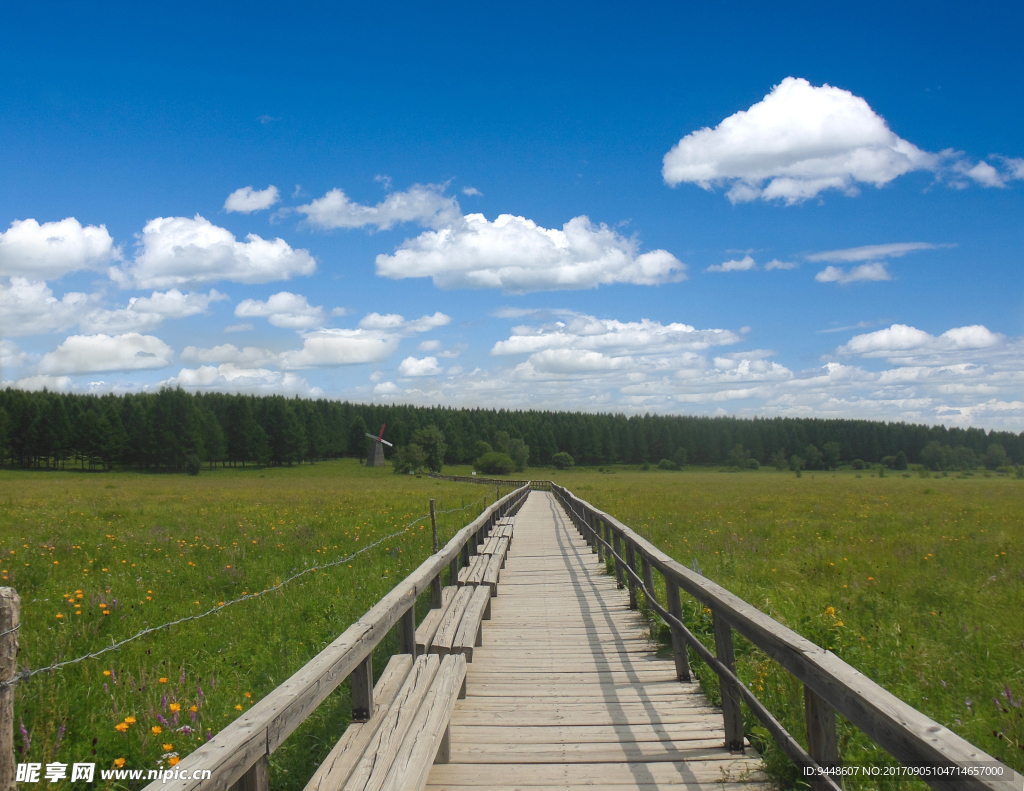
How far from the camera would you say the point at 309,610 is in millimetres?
7723

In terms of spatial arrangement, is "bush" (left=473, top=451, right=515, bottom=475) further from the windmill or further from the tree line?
the windmill

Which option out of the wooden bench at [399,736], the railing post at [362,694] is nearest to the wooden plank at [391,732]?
the wooden bench at [399,736]

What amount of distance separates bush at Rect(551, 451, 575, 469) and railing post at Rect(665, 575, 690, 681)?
4181 inches

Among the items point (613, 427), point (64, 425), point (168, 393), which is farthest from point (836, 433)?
point (64, 425)

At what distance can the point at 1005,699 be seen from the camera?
499 centimetres

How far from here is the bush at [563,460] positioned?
11125 cm

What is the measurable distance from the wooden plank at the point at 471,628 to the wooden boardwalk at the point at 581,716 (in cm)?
24

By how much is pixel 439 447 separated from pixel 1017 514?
71120 millimetres

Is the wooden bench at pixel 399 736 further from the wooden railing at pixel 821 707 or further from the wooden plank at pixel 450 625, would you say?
the wooden railing at pixel 821 707

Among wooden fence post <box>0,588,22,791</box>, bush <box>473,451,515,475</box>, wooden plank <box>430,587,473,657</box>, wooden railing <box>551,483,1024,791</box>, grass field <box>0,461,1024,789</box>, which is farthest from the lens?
bush <box>473,451,515,475</box>

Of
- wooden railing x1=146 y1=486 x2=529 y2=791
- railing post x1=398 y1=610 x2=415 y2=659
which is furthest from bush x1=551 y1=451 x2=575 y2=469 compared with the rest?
wooden railing x1=146 y1=486 x2=529 y2=791

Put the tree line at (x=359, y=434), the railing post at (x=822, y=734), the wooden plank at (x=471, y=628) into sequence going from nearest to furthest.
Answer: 1. the railing post at (x=822, y=734)
2. the wooden plank at (x=471, y=628)
3. the tree line at (x=359, y=434)

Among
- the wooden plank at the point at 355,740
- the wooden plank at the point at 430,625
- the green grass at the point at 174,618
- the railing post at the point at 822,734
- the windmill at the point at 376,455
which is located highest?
the railing post at the point at 822,734

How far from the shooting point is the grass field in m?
4.44
